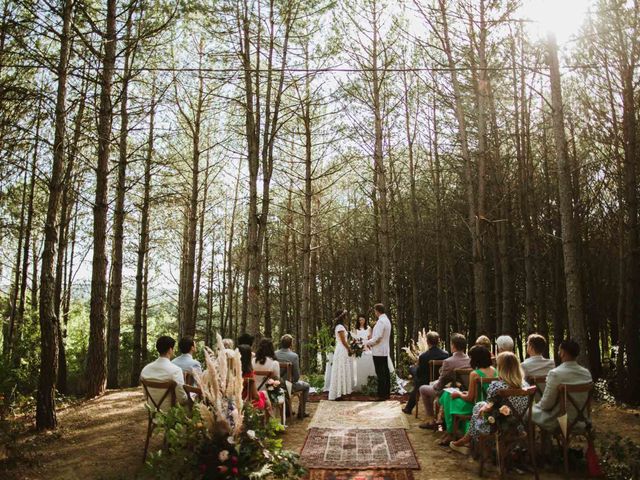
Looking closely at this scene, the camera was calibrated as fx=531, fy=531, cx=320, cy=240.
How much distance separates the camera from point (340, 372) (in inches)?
434

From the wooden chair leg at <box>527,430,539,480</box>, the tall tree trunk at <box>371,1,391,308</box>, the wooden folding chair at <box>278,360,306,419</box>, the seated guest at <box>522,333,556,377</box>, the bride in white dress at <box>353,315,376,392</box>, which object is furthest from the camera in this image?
the tall tree trunk at <box>371,1,391,308</box>

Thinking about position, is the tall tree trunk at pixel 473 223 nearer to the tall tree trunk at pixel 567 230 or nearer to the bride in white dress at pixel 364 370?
the bride in white dress at pixel 364 370

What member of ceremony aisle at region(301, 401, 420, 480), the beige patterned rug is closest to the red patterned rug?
the beige patterned rug

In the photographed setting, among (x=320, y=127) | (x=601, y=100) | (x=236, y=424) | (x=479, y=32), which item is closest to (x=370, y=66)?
(x=320, y=127)

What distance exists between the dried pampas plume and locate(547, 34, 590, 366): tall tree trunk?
236 inches

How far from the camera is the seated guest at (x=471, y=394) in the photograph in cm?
634

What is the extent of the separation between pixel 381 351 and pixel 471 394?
14.4 ft

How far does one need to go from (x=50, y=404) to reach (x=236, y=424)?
456 centimetres

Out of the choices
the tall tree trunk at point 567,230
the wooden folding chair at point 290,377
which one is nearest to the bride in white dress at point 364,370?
the wooden folding chair at point 290,377

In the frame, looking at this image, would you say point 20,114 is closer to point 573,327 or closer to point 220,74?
point 220,74

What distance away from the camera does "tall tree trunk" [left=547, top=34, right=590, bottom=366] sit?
8.45 metres

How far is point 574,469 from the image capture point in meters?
5.73

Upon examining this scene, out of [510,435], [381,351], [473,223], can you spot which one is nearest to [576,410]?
[510,435]

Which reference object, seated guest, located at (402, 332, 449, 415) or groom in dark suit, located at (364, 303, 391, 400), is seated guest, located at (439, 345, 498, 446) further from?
groom in dark suit, located at (364, 303, 391, 400)
